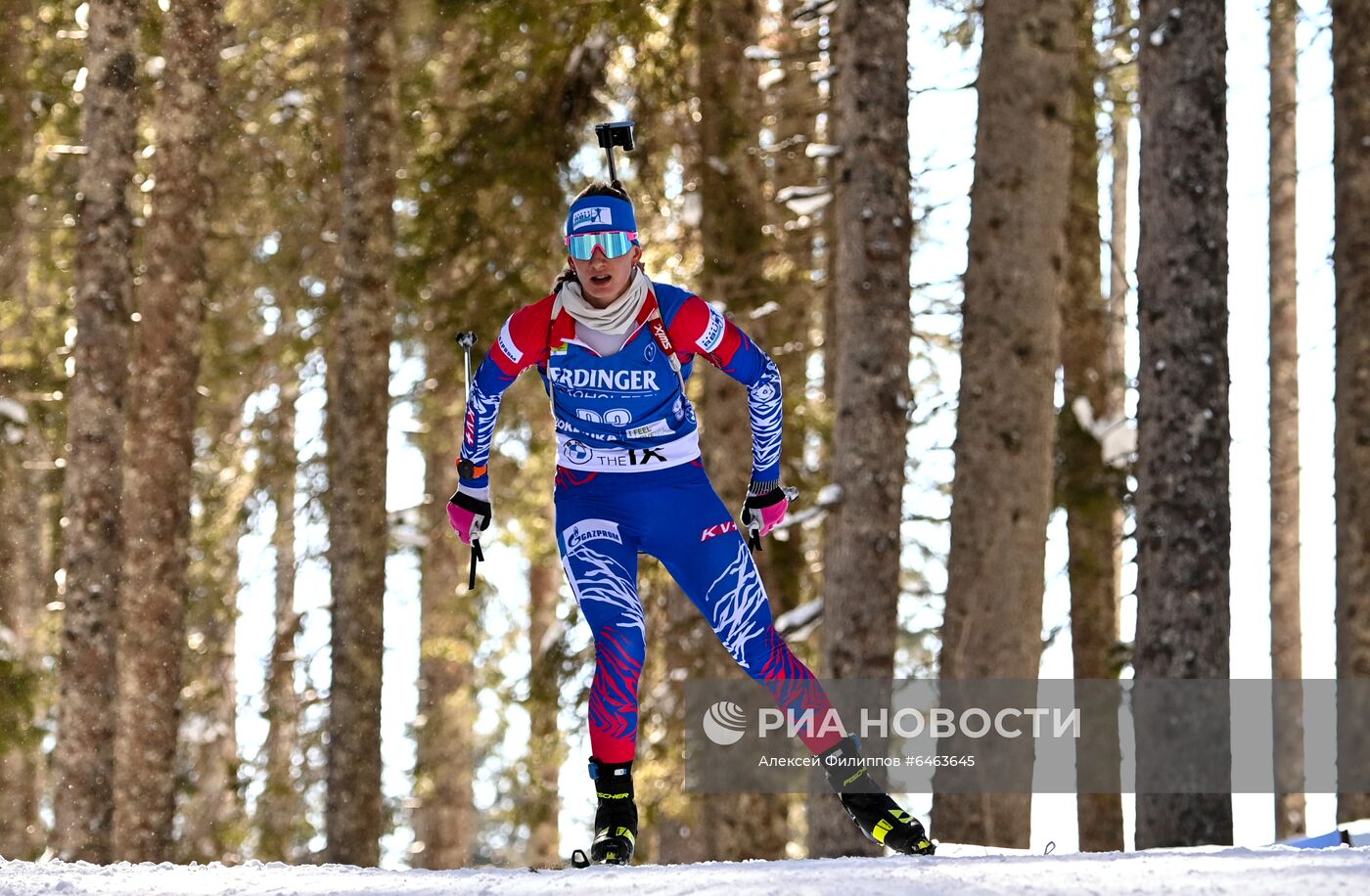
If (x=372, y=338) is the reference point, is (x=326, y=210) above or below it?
above

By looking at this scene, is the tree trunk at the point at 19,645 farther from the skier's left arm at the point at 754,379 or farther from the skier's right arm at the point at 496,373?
the skier's left arm at the point at 754,379

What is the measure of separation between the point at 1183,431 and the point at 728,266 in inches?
167

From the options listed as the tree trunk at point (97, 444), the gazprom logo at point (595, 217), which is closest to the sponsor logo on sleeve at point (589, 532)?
the gazprom logo at point (595, 217)

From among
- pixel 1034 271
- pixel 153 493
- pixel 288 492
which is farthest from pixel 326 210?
pixel 1034 271

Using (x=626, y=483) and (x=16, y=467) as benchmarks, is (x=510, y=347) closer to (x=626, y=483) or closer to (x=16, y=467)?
(x=626, y=483)

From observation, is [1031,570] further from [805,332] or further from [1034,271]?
[805,332]

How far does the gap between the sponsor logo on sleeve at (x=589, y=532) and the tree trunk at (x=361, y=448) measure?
5664 mm

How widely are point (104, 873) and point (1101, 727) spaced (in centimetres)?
913

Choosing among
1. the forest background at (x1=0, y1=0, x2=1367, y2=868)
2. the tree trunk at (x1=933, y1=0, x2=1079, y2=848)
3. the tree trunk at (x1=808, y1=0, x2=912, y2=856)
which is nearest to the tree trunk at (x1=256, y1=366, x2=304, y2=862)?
the forest background at (x1=0, y1=0, x2=1367, y2=868)

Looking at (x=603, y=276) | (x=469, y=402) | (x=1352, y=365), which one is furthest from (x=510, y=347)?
(x=1352, y=365)

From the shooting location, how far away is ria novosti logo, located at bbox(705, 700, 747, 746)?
1188cm

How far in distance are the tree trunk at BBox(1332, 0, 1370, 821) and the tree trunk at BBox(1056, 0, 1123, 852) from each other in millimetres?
1899

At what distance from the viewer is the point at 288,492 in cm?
1616

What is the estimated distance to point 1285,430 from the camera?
17.2 m
